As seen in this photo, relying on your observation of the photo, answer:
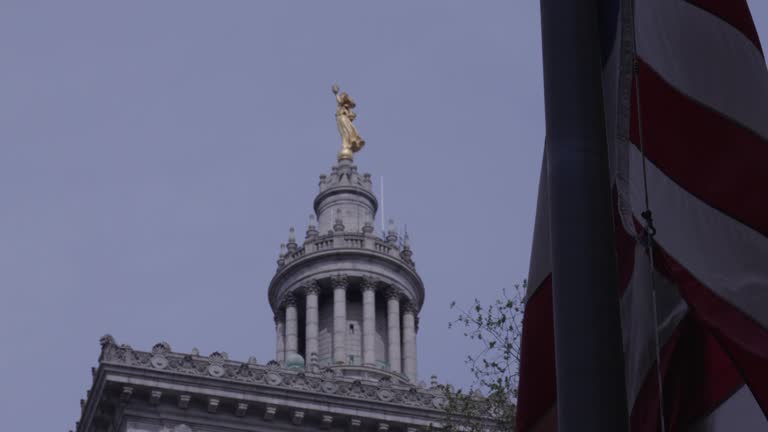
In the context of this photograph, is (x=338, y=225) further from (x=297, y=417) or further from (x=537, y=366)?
(x=537, y=366)

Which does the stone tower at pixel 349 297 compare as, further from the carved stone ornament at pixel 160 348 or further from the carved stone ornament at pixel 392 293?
the carved stone ornament at pixel 160 348

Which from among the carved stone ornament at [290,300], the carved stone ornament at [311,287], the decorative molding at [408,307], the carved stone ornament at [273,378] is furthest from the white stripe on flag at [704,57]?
the carved stone ornament at [290,300]

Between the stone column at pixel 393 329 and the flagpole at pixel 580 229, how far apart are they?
212 ft

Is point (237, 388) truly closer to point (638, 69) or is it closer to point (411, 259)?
point (411, 259)

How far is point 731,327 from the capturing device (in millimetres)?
9789

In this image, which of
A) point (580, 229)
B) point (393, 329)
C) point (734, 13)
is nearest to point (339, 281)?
point (393, 329)

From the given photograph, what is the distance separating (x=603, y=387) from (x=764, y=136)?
2959mm

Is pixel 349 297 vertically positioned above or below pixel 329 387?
above

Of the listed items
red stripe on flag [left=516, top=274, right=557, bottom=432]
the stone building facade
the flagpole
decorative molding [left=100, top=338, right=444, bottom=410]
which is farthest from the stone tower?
the flagpole

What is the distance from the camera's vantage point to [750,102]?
10.6 m

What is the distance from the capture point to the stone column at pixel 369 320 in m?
73.2

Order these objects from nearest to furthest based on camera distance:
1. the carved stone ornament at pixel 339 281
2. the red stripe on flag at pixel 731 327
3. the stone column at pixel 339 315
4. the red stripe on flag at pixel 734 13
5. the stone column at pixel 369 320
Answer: the red stripe on flag at pixel 731 327 < the red stripe on flag at pixel 734 13 < the stone column at pixel 369 320 < the stone column at pixel 339 315 < the carved stone ornament at pixel 339 281

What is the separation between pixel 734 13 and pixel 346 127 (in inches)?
3013

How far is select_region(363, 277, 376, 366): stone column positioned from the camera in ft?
240
